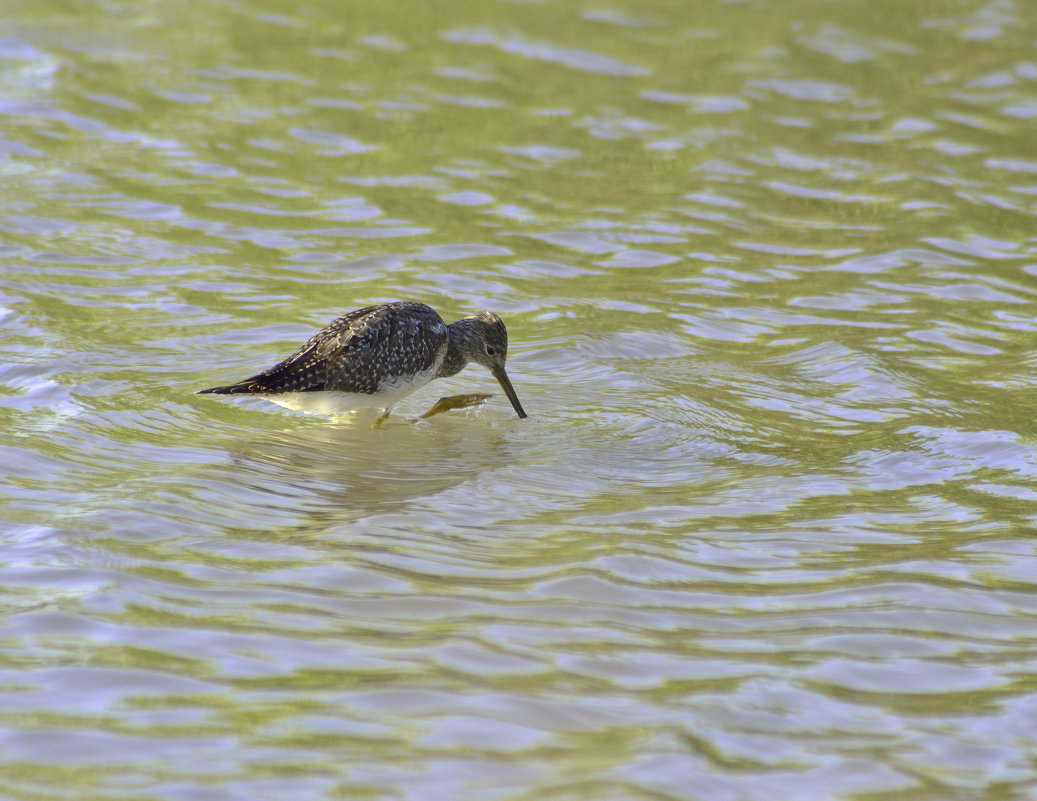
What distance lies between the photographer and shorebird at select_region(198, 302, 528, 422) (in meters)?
7.90

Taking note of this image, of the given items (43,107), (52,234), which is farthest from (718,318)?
(43,107)

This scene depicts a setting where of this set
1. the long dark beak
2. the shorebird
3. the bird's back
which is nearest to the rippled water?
the long dark beak

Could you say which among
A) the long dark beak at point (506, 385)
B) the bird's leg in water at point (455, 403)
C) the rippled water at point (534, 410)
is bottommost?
the bird's leg in water at point (455, 403)

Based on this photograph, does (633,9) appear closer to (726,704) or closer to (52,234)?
(52,234)

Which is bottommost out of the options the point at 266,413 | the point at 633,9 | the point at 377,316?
the point at 266,413

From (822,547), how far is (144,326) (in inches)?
201

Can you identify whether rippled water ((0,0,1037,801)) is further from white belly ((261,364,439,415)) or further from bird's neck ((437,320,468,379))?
bird's neck ((437,320,468,379))

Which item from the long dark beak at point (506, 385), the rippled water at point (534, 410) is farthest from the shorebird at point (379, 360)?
the rippled water at point (534, 410)

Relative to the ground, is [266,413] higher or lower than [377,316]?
lower

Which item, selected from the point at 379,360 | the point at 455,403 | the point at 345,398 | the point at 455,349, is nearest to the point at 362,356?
the point at 379,360

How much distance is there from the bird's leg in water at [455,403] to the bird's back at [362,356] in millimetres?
241

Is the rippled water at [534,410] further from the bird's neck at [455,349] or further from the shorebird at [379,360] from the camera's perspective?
the bird's neck at [455,349]

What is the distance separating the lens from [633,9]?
53.7 ft

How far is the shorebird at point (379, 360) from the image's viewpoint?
7902mm
